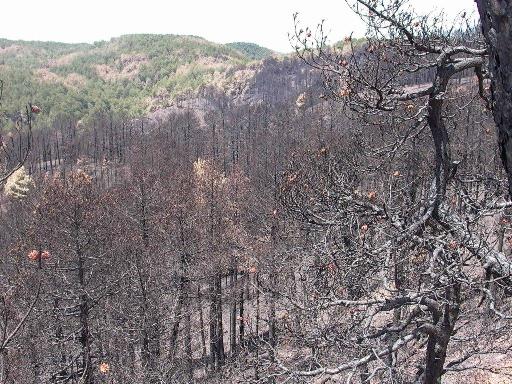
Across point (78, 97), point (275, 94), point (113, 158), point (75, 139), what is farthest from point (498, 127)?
point (78, 97)

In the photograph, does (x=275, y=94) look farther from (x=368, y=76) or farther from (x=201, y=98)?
(x=368, y=76)

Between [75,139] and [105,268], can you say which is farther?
[75,139]

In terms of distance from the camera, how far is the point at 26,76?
559ft

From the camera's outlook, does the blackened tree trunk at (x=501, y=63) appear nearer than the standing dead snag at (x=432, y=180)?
Yes

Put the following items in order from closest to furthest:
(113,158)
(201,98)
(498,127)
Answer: (498,127) < (113,158) < (201,98)

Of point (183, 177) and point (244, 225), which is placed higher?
point (183, 177)

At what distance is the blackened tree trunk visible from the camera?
1.65 metres

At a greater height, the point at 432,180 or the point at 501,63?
the point at 501,63

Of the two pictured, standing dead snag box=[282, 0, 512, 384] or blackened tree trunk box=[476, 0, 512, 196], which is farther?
standing dead snag box=[282, 0, 512, 384]

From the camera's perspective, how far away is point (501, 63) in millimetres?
1711

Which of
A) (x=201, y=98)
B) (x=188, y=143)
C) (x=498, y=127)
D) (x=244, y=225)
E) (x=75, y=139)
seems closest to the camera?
(x=498, y=127)

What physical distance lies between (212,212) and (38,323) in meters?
9.19

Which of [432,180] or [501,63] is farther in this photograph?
[432,180]

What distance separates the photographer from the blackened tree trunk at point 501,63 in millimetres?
1653
